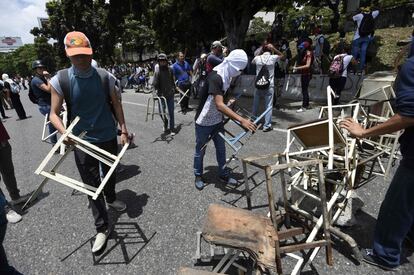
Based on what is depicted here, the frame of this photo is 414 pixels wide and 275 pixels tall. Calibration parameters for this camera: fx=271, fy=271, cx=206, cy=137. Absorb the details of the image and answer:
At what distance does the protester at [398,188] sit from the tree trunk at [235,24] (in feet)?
36.0

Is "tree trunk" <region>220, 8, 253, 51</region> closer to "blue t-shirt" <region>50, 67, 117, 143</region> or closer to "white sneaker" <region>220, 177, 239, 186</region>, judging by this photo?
"white sneaker" <region>220, 177, 239, 186</region>

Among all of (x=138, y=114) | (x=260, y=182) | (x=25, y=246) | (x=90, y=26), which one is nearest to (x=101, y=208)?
(x=25, y=246)

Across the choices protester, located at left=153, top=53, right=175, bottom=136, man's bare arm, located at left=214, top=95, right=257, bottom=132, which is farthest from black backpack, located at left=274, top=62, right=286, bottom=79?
man's bare arm, located at left=214, top=95, right=257, bottom=132

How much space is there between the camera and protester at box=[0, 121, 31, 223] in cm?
350

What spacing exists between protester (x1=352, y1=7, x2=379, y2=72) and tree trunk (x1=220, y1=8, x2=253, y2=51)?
4.69 m

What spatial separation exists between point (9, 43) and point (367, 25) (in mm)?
130541

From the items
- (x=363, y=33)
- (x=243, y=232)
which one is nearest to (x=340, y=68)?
(x=363, y=33)

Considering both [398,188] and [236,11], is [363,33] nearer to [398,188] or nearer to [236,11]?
[236,11]

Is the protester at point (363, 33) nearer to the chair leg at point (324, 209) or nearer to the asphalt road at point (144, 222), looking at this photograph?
the asphalt road at point (144, 222)

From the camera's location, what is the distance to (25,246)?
9.96ft

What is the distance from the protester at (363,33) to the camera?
27.8ft

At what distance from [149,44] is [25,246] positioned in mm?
35776

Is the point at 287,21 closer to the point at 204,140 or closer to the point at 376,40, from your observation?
the point at 376,40

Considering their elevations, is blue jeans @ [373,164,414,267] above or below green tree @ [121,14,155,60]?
below
